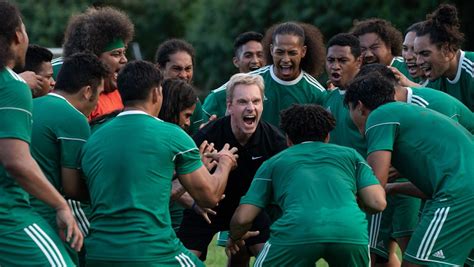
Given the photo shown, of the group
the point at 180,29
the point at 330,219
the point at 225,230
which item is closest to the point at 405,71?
the point at 225,230

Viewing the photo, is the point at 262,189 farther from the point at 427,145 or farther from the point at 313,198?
the point at 427,145

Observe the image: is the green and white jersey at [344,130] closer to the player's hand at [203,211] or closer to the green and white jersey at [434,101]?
the green and white jersey at [434,101]

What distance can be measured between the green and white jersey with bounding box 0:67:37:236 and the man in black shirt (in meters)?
2.32

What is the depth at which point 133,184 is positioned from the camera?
6480 mm

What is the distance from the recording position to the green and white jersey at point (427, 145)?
7.36 meters

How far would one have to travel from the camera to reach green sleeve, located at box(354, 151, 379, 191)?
7051 millimetres

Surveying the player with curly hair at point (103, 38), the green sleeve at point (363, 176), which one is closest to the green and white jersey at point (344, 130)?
the player with curly hair at point (103, 38)

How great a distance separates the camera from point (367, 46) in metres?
10.5

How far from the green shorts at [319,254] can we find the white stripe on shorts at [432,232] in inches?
23.8

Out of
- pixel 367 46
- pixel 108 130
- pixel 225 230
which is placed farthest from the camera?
pixel 367 46

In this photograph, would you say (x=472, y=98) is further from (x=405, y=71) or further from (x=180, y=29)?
(x=180, y=29)

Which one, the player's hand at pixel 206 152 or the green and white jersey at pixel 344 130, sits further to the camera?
the green and white jersey at pixel 344 130

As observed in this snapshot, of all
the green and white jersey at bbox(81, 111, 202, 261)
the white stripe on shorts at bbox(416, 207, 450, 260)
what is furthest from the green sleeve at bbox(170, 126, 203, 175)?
the white stripe on shorts at bbox(416, 207, 450, 260)

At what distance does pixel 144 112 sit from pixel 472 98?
4023 millimetres
